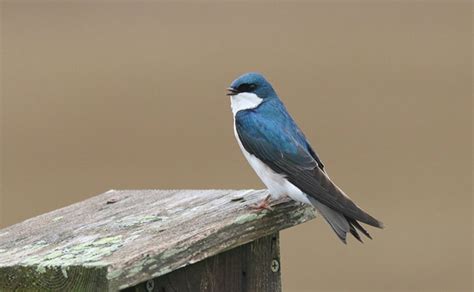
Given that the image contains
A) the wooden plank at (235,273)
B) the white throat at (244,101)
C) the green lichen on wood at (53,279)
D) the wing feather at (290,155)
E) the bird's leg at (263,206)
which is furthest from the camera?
the white throat at (244,101)

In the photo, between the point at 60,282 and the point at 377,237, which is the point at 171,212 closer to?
the point at 60,282

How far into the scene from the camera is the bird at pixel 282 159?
4.41 meters

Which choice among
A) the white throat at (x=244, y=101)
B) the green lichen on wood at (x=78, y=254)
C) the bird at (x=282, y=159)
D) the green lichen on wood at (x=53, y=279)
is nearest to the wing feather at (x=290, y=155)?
the bird at (x=282, y=159)

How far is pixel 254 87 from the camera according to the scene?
201 inches

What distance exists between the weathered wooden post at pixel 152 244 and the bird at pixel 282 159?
0.09m

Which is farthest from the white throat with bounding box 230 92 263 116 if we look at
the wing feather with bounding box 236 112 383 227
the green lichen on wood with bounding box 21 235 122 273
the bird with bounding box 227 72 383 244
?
the green lichen on wood with bounding box 21 235 122 273

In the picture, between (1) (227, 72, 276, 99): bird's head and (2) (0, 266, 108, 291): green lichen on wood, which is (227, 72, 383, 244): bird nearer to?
(1) (227, 72, 276, 99): bird's head

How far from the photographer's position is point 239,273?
4414mm

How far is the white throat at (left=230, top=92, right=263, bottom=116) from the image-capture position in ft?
16.7

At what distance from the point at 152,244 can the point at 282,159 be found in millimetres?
977

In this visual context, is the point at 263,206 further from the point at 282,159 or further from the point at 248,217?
the point at 282,159

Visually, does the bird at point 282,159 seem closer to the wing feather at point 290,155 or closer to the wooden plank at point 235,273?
the wing feather at point 290,155

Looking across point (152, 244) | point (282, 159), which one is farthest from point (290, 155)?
point (152, 244)

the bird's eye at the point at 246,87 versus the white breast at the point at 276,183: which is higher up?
the bird's eye at the point at 246,87
